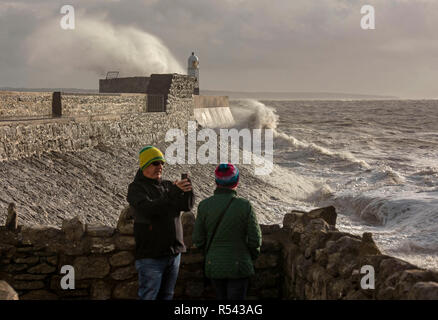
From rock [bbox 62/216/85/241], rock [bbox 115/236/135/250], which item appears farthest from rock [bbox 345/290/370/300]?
rock [bbox 62/216/85/241]

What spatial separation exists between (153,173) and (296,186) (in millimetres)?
18006

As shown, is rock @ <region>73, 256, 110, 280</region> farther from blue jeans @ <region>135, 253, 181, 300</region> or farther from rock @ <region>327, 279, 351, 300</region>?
rock @ <region>327, 279, 351, 300</region>

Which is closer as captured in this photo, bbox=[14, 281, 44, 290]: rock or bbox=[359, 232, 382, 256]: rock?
bbox=[359, 232, 382, 256]: rock

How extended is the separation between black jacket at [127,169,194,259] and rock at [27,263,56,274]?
153 cm

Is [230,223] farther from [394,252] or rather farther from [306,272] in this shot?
[394,252]

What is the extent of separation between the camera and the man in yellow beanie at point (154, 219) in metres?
4.22

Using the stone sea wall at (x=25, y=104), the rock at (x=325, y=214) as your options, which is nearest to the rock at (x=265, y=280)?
the rock at (x=325, y=214)

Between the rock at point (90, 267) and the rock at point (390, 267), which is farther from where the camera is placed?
the rock at point (90, 267)

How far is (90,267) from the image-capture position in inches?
213

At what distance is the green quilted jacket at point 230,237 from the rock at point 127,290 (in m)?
1.53

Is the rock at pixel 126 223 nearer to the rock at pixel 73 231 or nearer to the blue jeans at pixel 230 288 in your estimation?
the rock at pixel 73 231

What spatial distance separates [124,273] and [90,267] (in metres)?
0.34

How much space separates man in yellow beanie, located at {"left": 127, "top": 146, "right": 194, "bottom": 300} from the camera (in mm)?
4219

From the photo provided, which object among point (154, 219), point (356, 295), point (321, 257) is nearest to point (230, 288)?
point (154, 219)
